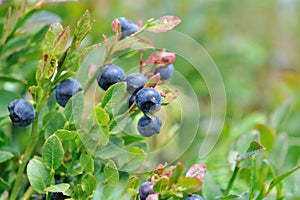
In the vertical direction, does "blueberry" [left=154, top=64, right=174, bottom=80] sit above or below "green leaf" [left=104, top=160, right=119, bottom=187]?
above

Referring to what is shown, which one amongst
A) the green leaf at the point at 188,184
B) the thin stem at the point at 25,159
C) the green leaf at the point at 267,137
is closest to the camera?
the green leaf at the point at 188,184

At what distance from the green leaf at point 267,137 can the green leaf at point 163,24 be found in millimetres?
380

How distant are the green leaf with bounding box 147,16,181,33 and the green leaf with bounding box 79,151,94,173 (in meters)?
0.22

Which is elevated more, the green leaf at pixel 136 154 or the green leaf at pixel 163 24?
the green leaf at pixel 163 24

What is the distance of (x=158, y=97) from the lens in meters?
0.73

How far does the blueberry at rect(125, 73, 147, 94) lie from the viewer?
2.55ft

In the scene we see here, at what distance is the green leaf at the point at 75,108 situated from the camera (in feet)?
2.52

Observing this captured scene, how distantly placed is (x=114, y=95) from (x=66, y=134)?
9cm

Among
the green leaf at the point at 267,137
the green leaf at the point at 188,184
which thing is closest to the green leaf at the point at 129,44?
the green leaf at the point at 188,184

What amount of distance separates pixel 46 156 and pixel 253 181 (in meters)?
0.32

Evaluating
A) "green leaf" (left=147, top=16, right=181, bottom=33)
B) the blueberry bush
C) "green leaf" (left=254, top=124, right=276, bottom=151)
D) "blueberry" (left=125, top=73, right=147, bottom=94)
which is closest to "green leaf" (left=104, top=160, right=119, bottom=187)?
the blueberry bush

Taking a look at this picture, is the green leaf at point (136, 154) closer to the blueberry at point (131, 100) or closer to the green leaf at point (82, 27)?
the blueberry at point (131, 100)

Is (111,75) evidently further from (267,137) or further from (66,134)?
(267,137)

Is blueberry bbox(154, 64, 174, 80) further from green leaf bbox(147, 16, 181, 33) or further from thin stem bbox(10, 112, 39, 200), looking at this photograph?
thin stem bbox(10, 112, 39, 200)
